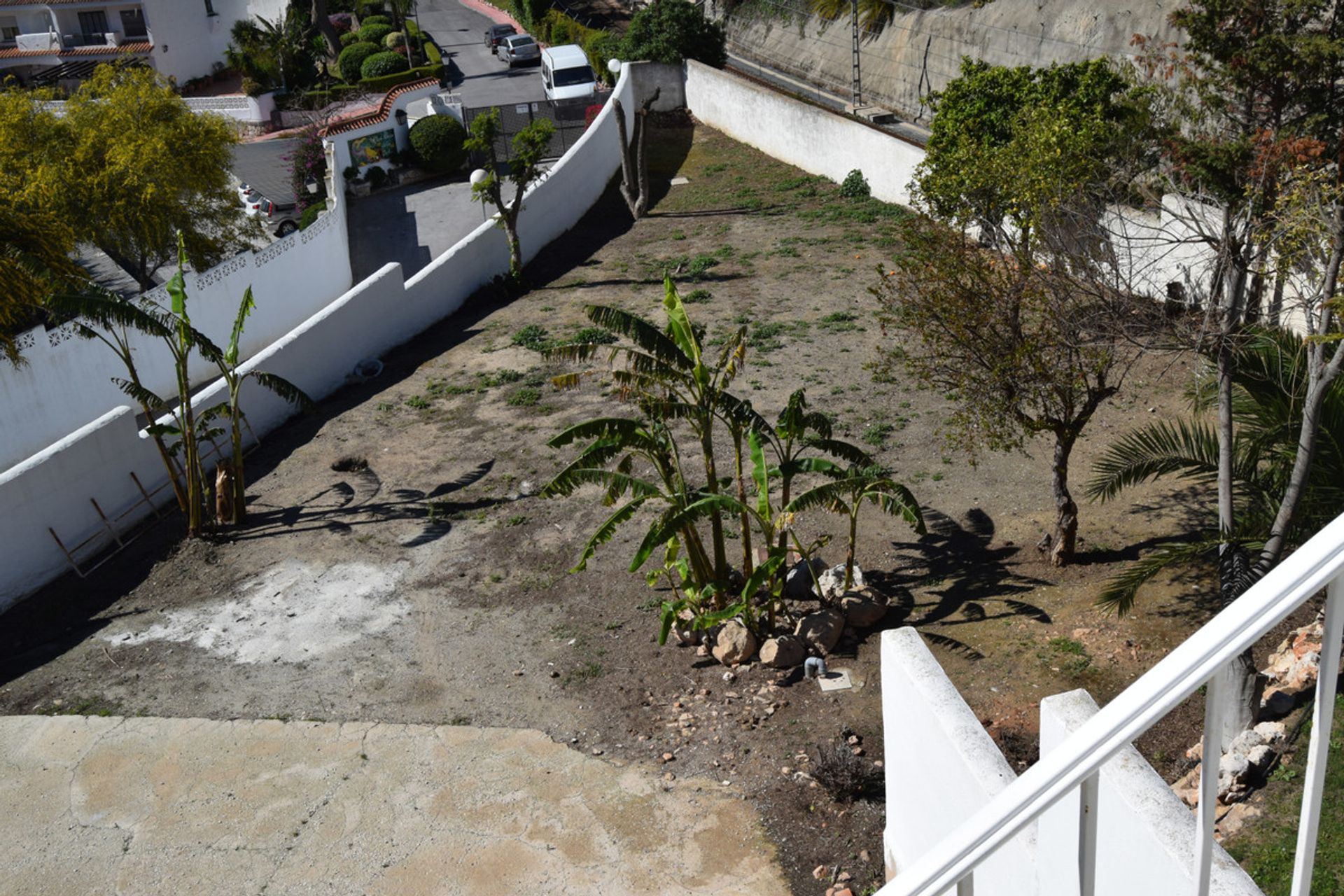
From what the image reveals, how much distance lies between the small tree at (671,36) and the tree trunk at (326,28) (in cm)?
1861

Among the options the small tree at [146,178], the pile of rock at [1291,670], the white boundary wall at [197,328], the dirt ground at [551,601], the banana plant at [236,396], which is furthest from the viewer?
the small tree at [146,178]

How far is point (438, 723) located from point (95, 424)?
6.69 meters

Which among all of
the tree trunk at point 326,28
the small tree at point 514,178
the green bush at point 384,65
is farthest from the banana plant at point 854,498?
the tree trunk at point 326,28

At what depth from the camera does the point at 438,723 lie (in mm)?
10250

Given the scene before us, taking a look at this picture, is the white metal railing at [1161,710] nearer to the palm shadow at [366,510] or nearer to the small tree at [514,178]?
the palm shadow at [366,510]

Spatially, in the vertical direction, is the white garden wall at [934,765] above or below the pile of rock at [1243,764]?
above

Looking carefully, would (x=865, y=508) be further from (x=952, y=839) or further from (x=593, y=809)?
(x=952, y=839)

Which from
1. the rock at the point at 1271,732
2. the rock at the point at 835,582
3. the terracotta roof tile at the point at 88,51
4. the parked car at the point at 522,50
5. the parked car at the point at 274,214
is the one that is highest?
the terracotta roof tile at the point at 88,51

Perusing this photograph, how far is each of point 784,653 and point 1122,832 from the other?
6.19m

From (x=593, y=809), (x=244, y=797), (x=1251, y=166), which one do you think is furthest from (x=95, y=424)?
(x=1251, y=166)

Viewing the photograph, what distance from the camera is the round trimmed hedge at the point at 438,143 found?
103ft

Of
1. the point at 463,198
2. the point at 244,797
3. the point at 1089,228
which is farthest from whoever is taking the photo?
the point at 463,198

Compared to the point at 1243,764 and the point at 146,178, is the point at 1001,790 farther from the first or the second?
the point at 146,178

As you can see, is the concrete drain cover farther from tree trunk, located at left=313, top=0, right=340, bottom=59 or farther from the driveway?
tree trunk, located at left=313, top=0, right=340, bottom=59
